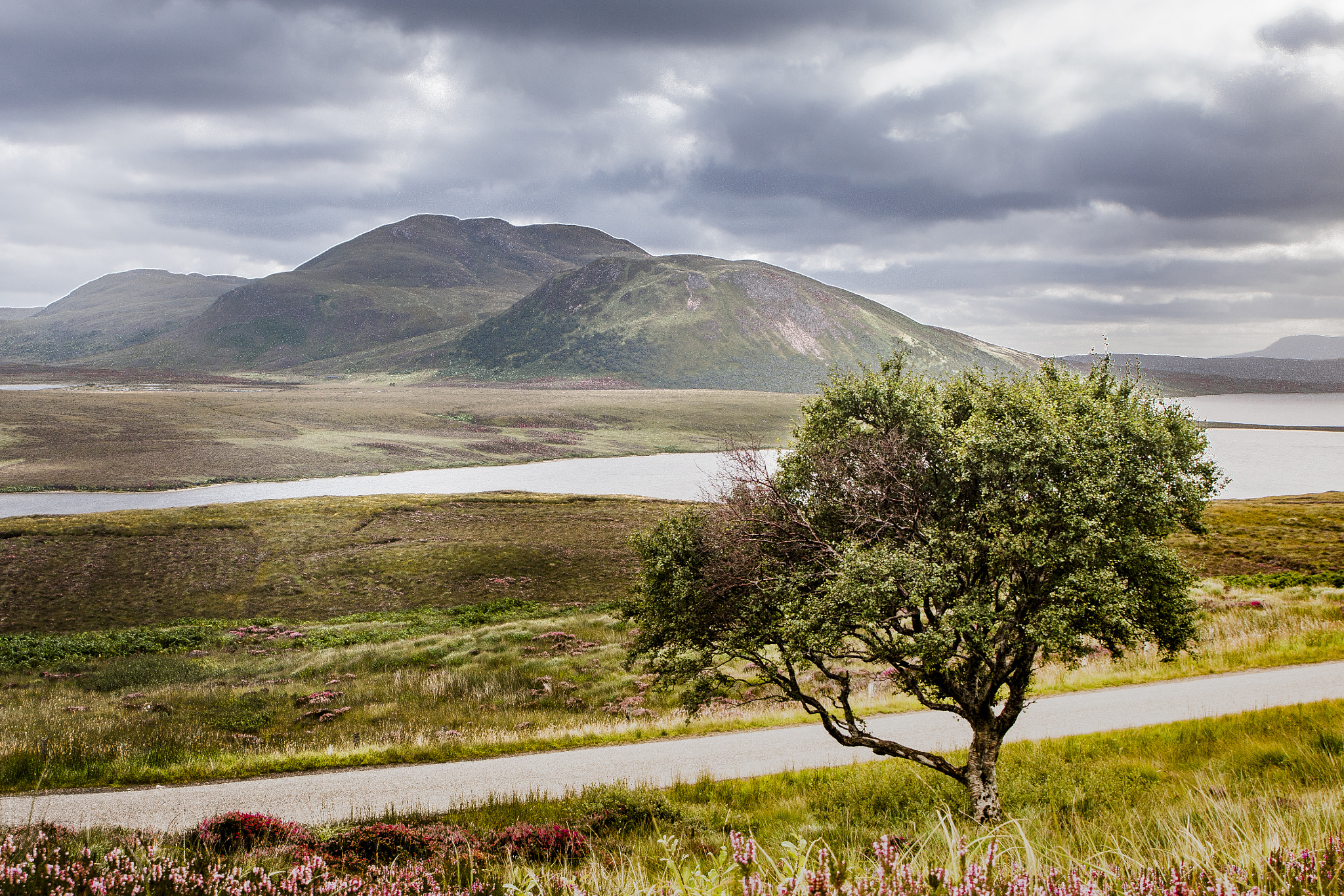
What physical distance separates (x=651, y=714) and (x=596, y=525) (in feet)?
140

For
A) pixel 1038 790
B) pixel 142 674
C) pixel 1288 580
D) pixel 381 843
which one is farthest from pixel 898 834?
pixel 1288 580

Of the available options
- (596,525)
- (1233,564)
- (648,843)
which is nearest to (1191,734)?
(648,843)

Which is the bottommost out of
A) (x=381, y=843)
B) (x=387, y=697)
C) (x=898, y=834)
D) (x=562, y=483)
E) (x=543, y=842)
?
(x=387, y=697)

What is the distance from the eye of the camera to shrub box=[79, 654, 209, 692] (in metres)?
28.8

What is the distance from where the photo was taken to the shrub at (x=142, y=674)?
94.4ft

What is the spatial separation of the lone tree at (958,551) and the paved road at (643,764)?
367 centimetres

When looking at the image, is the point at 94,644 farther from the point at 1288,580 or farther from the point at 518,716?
the point at 1288,580

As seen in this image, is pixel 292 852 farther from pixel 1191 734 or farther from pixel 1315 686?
pixel 1315 686

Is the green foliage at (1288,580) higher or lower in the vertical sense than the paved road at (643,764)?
lower

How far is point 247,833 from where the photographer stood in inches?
431

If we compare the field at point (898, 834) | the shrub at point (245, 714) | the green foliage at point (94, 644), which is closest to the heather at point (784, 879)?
the field at point (898, 834)

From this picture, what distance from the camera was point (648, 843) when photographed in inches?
428

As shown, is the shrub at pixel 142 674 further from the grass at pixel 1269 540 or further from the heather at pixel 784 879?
the grass at pixel 1269 540

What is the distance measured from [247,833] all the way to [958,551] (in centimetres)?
1200
